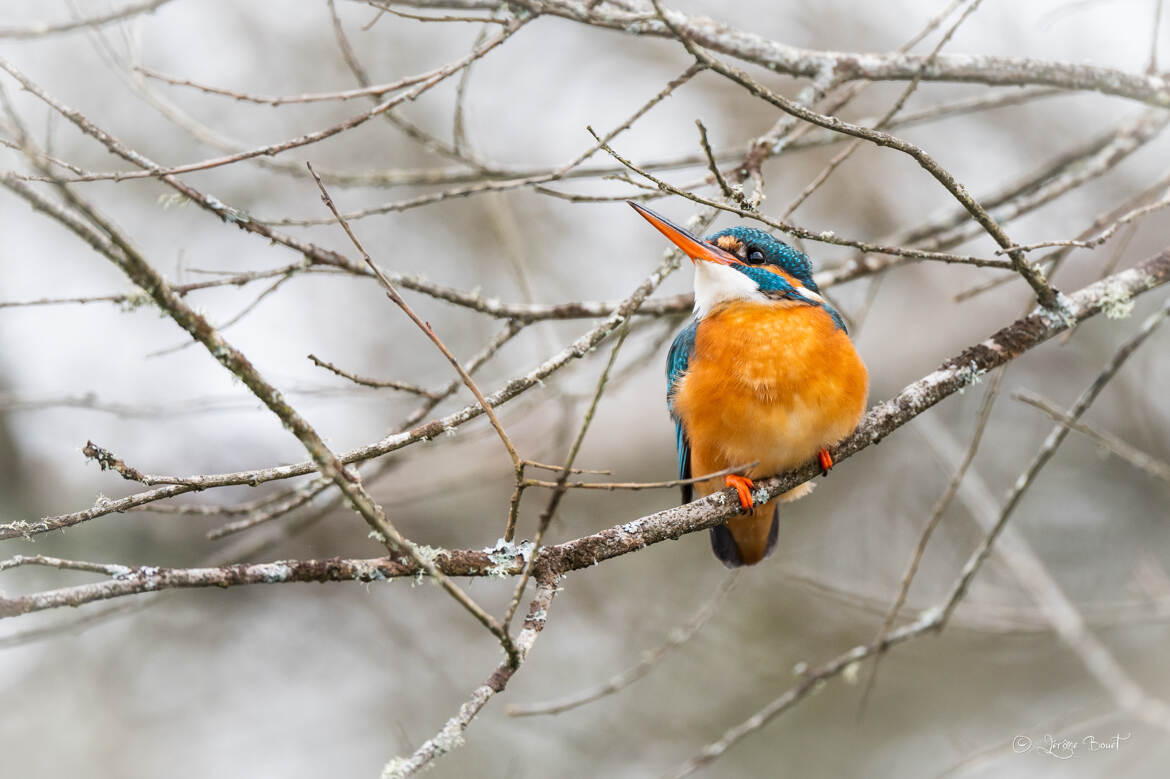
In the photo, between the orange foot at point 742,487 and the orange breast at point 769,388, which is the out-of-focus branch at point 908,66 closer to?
the orange breast at point 769,388

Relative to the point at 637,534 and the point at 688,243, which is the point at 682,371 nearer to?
the point at 688,243

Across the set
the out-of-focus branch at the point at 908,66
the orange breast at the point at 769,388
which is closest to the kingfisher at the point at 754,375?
the orange breast at the point at 769,388

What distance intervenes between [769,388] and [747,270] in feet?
2.33

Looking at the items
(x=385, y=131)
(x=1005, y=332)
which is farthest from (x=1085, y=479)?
(x=385, y=131)

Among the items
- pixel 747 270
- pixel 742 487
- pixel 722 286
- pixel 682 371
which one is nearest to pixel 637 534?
pixel 742 487

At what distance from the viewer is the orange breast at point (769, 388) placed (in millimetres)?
3254

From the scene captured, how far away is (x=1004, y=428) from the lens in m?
7.55

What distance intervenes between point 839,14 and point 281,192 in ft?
15.7

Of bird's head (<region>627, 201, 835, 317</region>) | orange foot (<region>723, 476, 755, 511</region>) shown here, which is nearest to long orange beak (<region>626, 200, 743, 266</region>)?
bird's head (<region>627, 201, 835, 317</region>)

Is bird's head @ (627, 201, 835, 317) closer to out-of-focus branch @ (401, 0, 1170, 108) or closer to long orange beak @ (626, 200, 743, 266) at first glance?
long orange beak @ (626, 200, 743, 266)

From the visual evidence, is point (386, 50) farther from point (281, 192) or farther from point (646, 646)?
point (646, 646)

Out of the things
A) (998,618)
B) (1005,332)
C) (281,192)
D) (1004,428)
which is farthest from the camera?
(281,192)

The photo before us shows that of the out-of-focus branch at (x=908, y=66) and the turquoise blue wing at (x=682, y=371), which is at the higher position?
the out-of-focus branch at (x=908, y=66)

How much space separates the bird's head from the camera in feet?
12.3
